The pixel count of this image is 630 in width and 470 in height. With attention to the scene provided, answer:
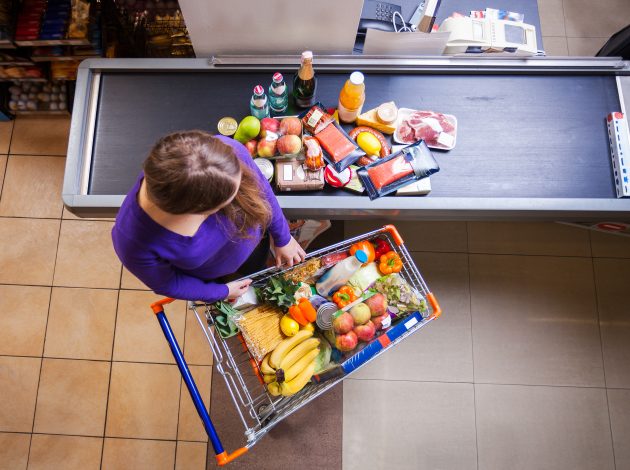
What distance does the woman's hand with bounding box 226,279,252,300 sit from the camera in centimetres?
177

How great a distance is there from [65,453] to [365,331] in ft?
6.77

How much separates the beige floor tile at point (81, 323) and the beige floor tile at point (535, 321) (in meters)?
2.23

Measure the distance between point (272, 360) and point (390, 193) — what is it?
0.81m

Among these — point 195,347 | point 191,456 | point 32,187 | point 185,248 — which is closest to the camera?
point 185,248

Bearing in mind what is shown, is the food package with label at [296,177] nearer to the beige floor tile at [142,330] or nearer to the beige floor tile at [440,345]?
the beige floor tile at [440,345]

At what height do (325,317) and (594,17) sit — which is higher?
(594,17)

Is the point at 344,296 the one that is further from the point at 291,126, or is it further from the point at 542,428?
the point at 542,428

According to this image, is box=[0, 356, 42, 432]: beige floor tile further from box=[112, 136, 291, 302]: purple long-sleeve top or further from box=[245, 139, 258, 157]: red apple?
box=[245, 139, 258, 157]: red apple

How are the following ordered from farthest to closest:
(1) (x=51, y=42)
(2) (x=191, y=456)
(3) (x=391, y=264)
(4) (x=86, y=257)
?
1. (4) (x=86, y=257)
2. (2) (x=191, y=456)
3. (1) (x=51, y=42)
4. (3) (x=391, y=264)

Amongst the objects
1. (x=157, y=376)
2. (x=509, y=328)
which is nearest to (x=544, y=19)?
(x=509, y=328)

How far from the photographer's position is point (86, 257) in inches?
114

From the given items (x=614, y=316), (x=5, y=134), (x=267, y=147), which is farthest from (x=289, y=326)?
(x=5, y=134)

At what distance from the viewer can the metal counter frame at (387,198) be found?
184 cm

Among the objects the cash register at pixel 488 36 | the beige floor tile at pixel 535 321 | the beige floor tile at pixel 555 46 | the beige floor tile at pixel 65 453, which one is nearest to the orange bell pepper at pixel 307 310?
the cash register at pixel 488 36
